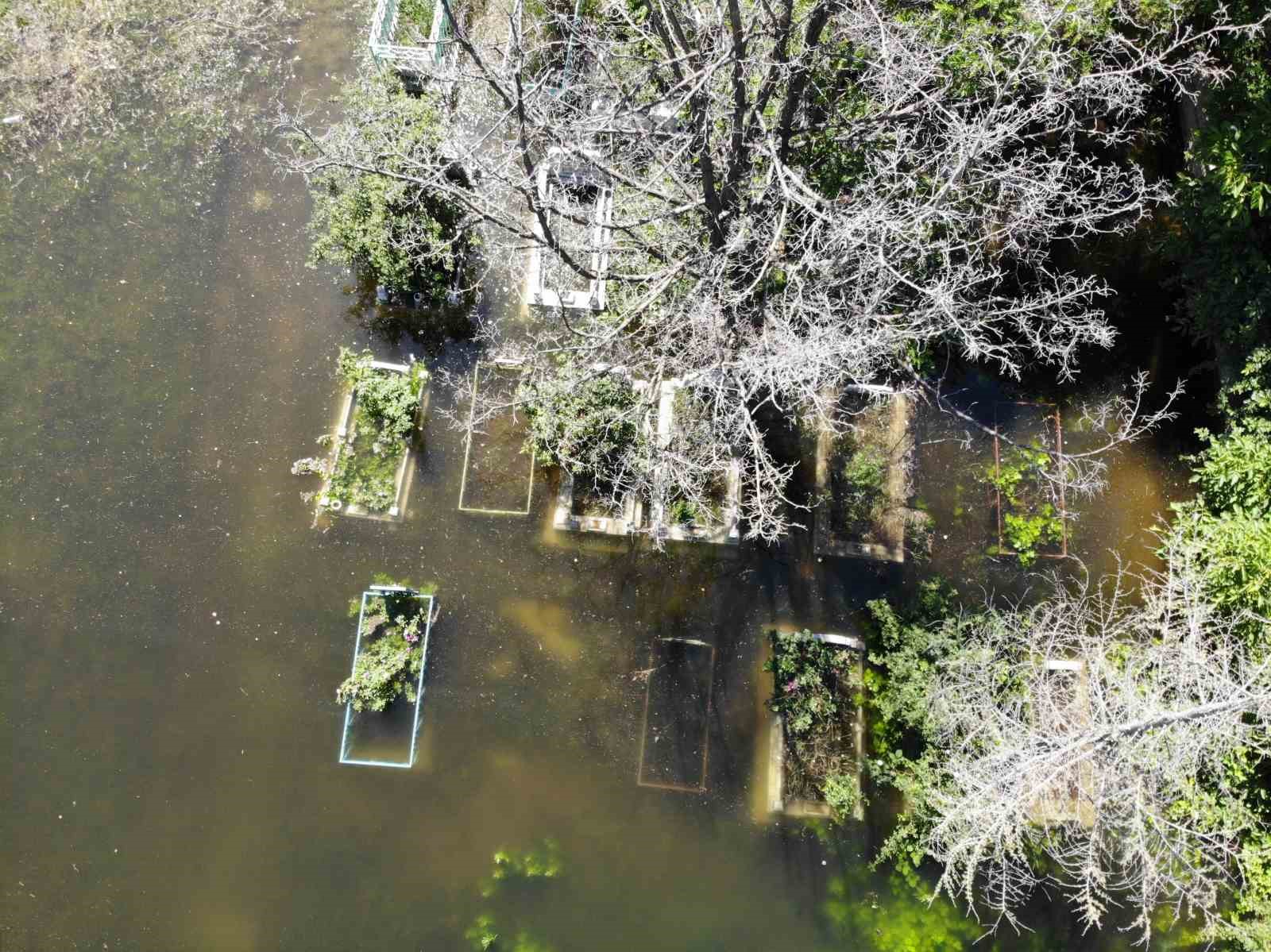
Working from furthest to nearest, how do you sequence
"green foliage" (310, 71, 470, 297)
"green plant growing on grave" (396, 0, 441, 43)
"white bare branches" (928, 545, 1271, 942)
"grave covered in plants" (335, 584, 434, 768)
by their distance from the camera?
"green plant growing on grave" (396, 0, 441, 43)
"grave covered in plants" (335, 584, 434, 768)
"green foliage" (310, 71, 470, 297)
"white bare branches" (928, 545, 1271, 942)

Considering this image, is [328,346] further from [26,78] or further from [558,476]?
[26,78]

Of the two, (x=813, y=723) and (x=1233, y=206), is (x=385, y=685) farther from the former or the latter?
(x=1233, y=206)

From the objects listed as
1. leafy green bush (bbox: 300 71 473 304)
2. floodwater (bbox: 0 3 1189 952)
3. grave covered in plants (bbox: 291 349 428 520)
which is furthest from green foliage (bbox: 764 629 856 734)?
leafy green bush (bbox: 300 71 473 304)

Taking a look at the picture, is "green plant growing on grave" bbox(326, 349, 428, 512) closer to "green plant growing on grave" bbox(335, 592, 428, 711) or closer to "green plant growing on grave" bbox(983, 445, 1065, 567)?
"green plant growing on grave" bbox(335, 592, 428, 711)

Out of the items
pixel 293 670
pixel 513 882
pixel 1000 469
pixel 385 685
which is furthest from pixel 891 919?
pixel 293 670

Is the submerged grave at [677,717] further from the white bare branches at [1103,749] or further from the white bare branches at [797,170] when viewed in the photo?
the white bare branches at [1103,749]

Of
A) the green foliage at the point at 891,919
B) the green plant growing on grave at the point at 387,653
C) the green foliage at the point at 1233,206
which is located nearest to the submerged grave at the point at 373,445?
the green plant growing on grave at the point at 387,653

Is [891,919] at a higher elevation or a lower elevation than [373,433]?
lower
